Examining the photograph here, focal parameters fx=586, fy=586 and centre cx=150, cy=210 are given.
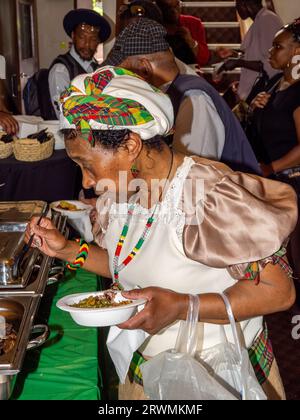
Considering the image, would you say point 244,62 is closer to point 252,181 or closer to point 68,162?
point 68,162

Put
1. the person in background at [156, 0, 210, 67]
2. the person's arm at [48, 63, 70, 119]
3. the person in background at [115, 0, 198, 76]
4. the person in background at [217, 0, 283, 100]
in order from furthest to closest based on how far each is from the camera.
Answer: the person in background at [217, 0, 283, 100], the person in background at [156, 0, 210, 67], the person's arm at [48, 63, 70, 119], the person in background at [115, 0, 198, 76]

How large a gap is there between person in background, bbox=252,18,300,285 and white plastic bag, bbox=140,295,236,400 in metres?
1.65

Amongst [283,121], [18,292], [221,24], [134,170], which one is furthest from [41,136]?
[221,24]

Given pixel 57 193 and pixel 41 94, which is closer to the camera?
pixel 57 193

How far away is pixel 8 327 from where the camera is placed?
4.17 feet

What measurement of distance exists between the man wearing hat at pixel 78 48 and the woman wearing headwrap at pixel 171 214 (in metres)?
2.59

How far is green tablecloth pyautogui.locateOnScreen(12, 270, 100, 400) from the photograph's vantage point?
4.05ft

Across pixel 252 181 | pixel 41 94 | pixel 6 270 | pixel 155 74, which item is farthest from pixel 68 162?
pixel 252 181

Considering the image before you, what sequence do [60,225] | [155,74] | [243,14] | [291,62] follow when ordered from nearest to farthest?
[60,225], [155,74], [291,62], [243,14]

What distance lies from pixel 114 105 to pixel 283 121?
1.83 meters

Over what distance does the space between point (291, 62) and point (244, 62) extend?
1.53 meters

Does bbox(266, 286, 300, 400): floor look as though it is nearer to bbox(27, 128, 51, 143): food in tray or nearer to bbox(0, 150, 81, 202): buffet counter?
bbox(0, 150, 81, 202): buffet counter

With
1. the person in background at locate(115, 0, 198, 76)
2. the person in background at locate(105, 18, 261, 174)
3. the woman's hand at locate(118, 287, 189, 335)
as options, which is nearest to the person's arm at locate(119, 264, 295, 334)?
the woman's hand at locate(118, 287, 189, 335)
